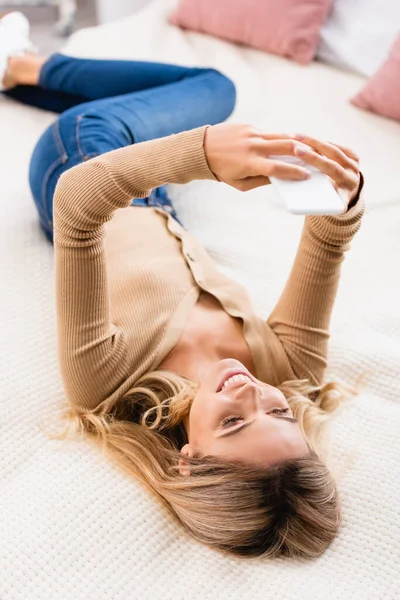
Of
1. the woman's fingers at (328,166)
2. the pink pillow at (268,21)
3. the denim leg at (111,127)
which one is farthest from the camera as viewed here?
the pink pillow at (268,21)

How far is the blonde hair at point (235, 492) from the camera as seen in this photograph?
1032 millimetres

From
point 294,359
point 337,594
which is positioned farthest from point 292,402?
point 337,594

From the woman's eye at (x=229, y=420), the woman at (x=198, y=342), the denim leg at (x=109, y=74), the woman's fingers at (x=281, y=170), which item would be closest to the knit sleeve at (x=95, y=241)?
the woman at (x=198, y=342)

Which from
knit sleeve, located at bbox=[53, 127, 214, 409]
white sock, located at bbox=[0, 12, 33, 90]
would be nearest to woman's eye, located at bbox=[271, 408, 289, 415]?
knit sleeve, located at bbox=[53, 127, 214, 409]

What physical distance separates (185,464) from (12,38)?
1.54m

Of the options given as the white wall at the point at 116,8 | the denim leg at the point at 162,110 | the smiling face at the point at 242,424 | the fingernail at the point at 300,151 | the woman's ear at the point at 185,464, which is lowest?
the white wall at the point at 116,8

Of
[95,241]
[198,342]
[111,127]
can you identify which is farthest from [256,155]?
[111,127]

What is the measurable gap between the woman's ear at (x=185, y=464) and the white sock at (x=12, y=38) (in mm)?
1408

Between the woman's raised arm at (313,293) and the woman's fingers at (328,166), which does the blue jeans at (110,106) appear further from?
the woman's fingers at (328,166)

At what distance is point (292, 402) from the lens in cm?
123

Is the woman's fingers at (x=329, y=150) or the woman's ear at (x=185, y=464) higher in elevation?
the woman's fingers at (x=329, y=150)

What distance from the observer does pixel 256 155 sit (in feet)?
3.23

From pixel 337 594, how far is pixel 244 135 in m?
0.66

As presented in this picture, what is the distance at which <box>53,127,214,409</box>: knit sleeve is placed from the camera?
1.06 m
